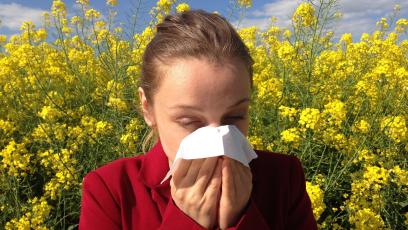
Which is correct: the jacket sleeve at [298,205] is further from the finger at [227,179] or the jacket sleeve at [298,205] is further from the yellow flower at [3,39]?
the yellow flower at [3,39]

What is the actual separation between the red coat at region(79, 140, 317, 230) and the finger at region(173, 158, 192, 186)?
8cm

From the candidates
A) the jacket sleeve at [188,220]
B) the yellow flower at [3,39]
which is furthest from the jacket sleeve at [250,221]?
the yellow flower at [3,39]

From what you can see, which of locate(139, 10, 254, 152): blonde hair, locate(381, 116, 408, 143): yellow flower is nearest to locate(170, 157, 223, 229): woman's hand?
locate(139, 10, 254, 152): blonde hair

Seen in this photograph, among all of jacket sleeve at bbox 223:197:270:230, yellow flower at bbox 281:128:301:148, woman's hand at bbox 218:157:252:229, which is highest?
woman's hand at bbox 218:157:252:229

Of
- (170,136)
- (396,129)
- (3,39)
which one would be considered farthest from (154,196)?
(3,39)

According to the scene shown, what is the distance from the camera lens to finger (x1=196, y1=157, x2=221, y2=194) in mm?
1001

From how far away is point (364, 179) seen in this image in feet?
7.44

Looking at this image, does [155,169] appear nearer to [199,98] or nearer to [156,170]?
[156,170]

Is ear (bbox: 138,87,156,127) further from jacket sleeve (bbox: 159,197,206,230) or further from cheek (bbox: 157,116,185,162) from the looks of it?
jacket sleeve (bbox: 159,197,206,230)

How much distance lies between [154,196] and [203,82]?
325 millimetres

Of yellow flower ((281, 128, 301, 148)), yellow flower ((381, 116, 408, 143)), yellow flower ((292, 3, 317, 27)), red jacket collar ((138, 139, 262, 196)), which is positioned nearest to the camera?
red jacket collar ((138, 139, 262, 196))

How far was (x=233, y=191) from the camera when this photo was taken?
3.37ft

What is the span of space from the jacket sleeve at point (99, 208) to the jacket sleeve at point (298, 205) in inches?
17.7

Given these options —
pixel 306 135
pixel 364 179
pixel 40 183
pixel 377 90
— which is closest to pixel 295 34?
pixel 377 90
